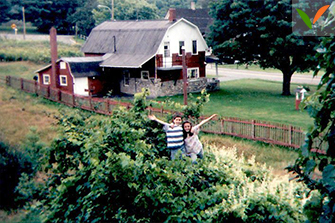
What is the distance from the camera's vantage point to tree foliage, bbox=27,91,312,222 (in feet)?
25.1

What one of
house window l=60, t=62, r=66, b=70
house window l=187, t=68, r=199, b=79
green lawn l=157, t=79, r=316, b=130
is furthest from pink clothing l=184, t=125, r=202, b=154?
house window l=187, t=68, r=199, b=79

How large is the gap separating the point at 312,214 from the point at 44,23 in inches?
2735

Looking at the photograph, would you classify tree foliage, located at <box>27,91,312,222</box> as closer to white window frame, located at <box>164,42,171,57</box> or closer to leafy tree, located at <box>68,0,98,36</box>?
white window frame, located at <box>164,42,171,57</box>

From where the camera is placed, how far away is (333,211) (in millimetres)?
3078

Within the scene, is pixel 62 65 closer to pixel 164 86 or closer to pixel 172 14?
pixel 164 86

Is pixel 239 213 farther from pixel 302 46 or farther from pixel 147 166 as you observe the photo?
pixel 302 46

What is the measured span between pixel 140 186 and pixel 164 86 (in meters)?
26.1

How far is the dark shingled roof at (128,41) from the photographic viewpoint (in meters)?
33.2

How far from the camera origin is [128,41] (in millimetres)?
35562

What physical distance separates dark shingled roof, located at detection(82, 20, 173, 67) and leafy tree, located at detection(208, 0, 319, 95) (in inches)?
180

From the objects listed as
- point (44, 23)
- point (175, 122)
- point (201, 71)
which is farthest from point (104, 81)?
point (44, 23)

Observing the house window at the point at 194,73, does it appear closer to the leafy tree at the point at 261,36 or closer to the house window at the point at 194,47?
the house window at the point at 194,47

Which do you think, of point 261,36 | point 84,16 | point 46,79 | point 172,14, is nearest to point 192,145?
point 261,36

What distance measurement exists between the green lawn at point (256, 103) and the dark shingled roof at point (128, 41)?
14.4 ft
